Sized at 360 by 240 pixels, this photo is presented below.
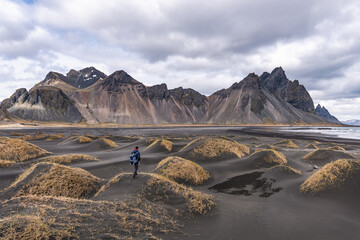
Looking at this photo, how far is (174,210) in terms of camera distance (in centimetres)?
899

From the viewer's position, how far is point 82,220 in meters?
6.52

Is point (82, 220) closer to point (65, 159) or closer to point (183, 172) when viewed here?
point (183, 172)

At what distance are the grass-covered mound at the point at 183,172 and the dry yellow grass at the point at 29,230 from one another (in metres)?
9.29

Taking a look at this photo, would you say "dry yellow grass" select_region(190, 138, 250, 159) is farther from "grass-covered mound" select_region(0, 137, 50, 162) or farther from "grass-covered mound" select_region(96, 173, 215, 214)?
"grass-covered mound" select_region(0, 137, 50, 162)

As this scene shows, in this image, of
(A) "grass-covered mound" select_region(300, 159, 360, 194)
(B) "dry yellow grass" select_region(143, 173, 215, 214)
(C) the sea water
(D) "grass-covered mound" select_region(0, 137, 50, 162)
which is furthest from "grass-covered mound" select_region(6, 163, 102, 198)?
(C) the sea water

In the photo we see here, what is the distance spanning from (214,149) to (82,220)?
17785 millimetres

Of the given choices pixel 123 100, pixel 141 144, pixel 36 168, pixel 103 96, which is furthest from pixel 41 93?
pixel 36 168

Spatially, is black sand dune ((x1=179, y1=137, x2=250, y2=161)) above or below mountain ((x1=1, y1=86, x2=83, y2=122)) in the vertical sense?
below

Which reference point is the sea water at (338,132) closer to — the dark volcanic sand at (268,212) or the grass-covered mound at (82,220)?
the dark volcanic sand at (268,212)

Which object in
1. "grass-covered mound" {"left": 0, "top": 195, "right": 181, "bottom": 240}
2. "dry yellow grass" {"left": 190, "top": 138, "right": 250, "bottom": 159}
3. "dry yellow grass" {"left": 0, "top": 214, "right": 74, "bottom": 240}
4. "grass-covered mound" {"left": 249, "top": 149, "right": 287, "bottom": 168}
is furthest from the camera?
"dry yellow grass" {"left": 190, "top": 138, "right": 250, "bottom": 159}

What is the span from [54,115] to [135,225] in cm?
17705

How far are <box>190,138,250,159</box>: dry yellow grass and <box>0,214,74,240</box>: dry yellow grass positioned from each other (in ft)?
56.0

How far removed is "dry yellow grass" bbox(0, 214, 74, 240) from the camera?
5082mm

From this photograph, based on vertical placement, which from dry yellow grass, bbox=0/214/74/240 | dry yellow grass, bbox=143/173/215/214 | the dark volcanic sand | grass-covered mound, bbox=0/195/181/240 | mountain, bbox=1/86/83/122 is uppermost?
mountain, bbox=1/86/83/122
